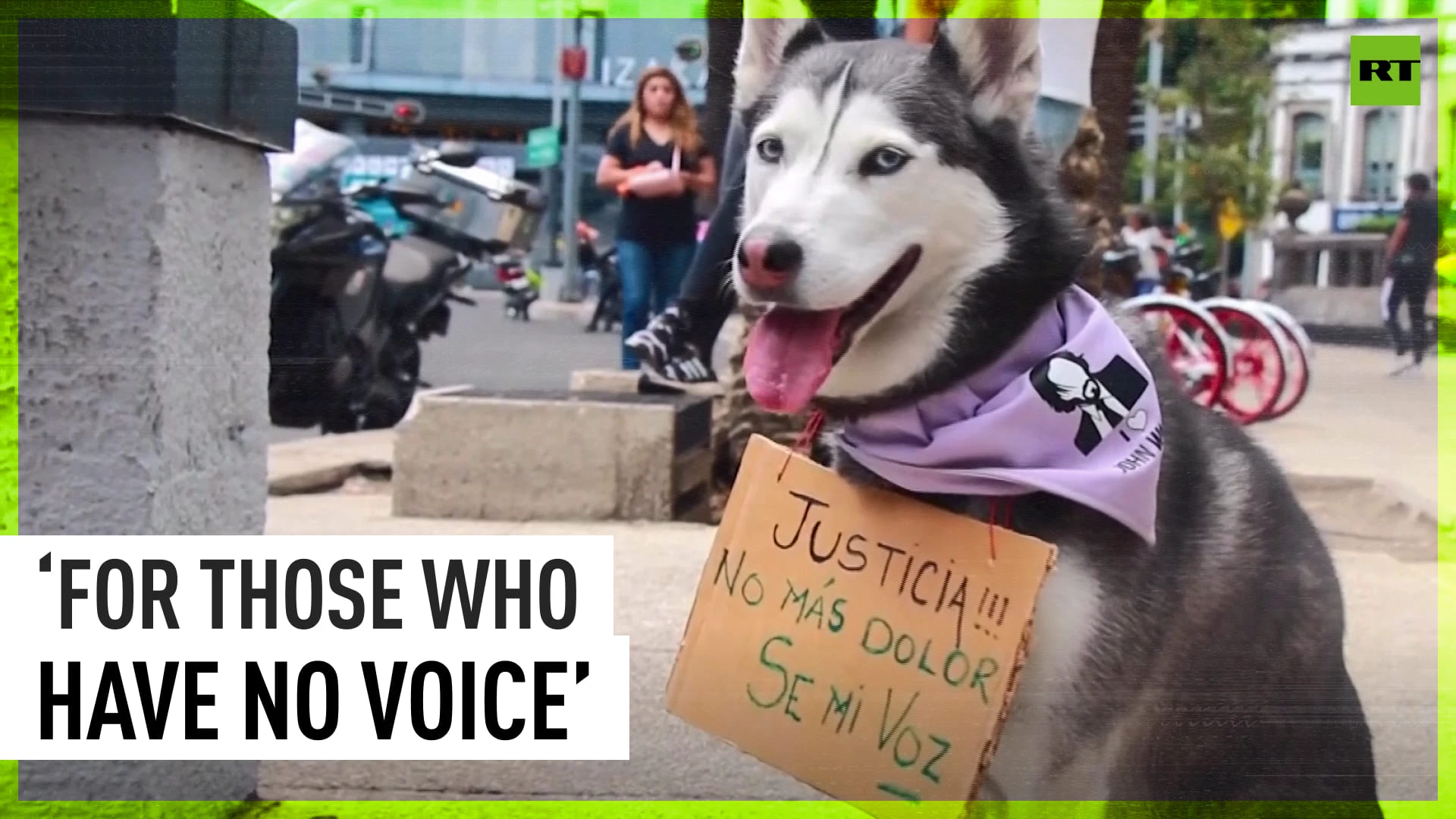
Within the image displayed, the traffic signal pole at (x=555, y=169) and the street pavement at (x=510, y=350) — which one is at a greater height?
the traffic signal pole at (x=555, y=169)

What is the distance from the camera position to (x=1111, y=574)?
7.05 feet

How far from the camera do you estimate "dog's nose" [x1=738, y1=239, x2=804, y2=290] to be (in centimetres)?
198

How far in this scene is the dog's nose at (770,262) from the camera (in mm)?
1984

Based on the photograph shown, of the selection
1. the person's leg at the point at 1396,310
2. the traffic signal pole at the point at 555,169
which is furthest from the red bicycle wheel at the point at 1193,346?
the traffic signal pole at the point at 555,169

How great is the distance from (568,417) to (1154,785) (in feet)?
3.86

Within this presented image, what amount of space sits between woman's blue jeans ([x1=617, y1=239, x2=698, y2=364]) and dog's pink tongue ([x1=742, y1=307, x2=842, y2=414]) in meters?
0.40

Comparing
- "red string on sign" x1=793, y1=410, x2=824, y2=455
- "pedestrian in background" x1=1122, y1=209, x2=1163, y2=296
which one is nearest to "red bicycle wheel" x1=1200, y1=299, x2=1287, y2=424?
"pedestrian in background" x1=1122, y1=209, x2=1163, y2=296

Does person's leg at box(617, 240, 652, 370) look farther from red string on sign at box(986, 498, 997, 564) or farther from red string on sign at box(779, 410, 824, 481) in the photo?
red string on sign at box(986, 498, 997, 564)

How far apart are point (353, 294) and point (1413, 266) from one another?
1.78 metres

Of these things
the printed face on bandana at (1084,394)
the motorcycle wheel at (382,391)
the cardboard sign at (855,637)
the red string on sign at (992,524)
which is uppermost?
the printed face on bandana at (1084,394)

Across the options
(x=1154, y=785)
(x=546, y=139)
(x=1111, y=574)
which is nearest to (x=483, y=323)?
(x=546, y=139)

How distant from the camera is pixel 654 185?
101 inches

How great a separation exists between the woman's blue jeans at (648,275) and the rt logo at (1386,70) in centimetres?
107

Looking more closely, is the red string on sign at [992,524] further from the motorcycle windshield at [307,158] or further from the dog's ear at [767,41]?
the motorcycle windshield at [307,158]
